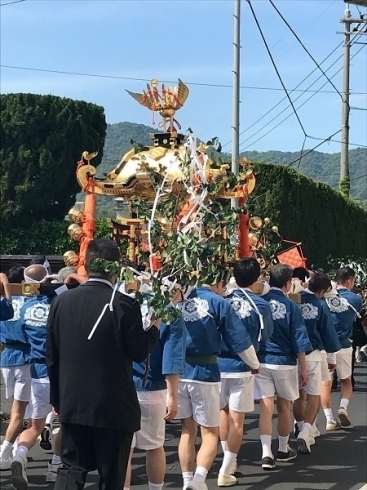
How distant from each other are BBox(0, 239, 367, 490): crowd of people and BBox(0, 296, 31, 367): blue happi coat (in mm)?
12

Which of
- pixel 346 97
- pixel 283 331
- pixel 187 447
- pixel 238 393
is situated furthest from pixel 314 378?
pixel 346 97

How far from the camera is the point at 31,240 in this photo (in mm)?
28828

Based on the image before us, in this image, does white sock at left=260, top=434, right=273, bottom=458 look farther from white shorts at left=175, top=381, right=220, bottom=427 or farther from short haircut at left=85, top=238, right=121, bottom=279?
short haircut at left=85, top=238, right=121, bottom=279

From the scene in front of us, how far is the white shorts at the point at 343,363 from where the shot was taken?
409 inches

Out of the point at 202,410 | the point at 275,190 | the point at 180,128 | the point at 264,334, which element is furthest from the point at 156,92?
the point at 275,190

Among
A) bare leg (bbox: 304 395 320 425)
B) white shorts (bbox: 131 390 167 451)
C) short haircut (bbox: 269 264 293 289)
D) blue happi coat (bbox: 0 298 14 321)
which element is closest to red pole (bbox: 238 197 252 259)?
short haircut (bbox: 269 264 293 289)

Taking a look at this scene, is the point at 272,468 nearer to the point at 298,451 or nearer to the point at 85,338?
the point at 298,451

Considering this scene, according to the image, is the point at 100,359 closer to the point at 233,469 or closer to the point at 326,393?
the point at 233,469

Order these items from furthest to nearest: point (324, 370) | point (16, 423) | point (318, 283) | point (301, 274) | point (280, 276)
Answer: point (301, 274), point (324, 370), point (318, 283), point (280, 276), point (16, 423)

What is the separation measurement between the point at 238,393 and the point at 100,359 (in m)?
2.72

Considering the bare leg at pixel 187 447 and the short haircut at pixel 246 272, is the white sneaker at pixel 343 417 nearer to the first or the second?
the short haircut at pixel 246 272

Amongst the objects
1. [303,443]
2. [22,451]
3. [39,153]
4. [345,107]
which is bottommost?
[303,443]

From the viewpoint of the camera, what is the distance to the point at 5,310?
22.8ft

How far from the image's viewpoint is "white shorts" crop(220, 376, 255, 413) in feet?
24.7
